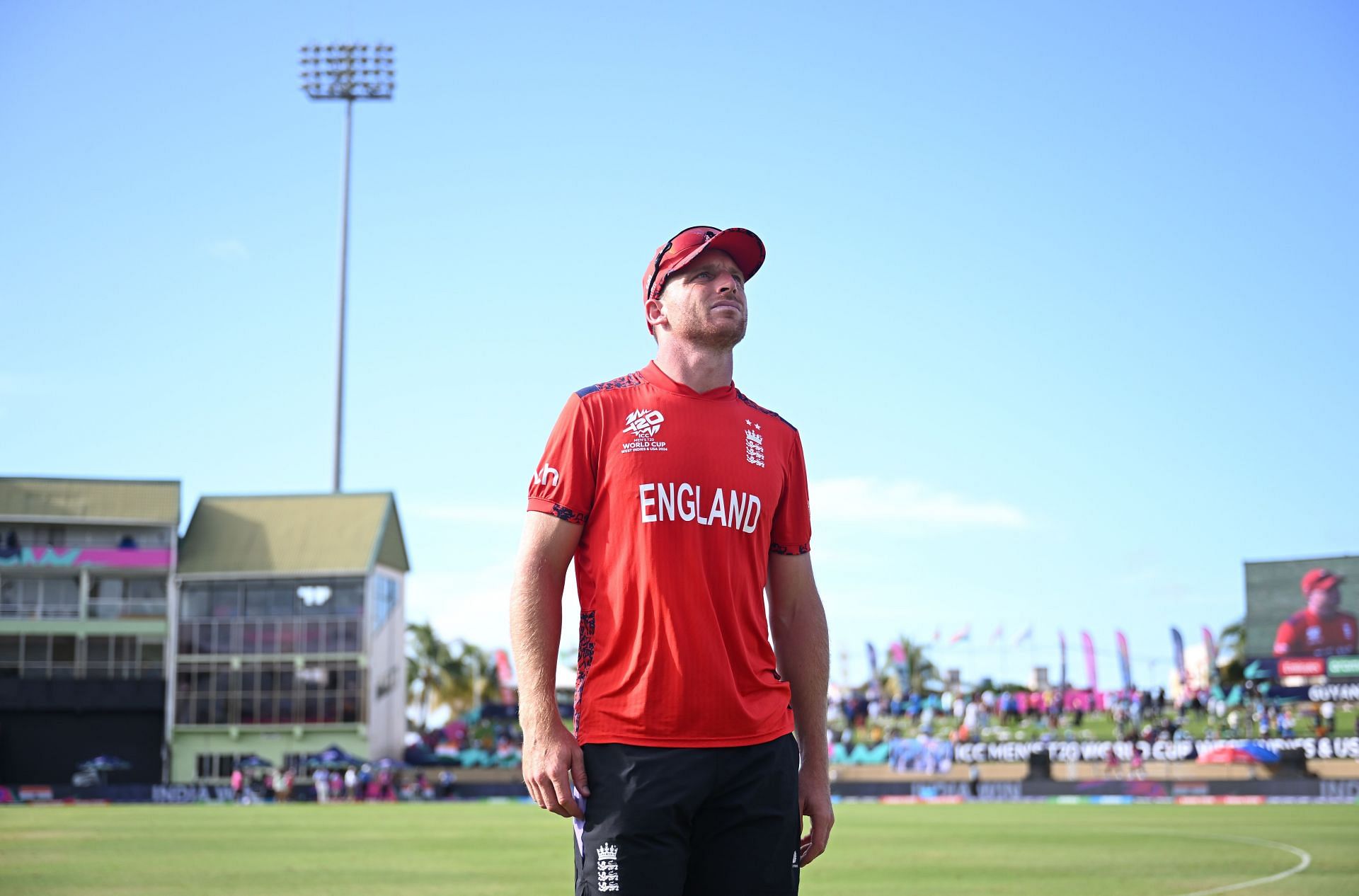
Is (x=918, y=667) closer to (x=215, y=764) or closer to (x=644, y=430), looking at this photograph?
(x=215, y=764)

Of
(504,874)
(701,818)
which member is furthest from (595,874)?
(504,874)

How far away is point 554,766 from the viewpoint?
3.37 meters

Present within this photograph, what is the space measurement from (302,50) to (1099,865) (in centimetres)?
5836

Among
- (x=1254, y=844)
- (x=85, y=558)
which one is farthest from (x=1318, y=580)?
(x=85, y=558)

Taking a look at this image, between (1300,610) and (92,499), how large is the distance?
51.5 meters

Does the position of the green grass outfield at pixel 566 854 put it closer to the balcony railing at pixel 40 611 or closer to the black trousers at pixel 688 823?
the black trousers at pixel 688 823

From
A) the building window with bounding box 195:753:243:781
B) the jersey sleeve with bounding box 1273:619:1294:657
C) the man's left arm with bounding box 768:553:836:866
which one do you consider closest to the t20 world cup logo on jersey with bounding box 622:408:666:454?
the man's left arm with bounding box 768:553:836:866

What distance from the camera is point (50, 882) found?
1406cm

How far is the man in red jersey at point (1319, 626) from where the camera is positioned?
4828cm

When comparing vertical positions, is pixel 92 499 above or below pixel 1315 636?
above

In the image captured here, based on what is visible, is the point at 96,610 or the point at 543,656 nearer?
the point at 543,656

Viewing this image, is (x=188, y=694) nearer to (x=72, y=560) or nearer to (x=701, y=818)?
(x=72, y=560)

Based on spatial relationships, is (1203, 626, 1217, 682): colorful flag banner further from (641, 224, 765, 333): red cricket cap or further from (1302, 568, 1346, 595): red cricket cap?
(641, 224, 765, 333): red cricket cap

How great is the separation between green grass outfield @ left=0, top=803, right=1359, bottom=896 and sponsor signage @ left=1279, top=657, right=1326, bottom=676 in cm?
1888
